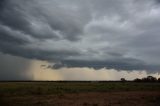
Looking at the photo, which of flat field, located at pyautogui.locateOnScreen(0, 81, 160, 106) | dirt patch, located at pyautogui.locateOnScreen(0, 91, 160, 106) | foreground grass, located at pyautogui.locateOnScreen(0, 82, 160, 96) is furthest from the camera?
foreground grass, located at pyautogui.locateOnScreen(0, 82, 160, 96)

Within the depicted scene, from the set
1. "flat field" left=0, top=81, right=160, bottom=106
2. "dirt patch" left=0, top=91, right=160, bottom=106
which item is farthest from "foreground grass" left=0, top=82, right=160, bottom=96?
"dirt patch" left=0, top=91, right=160, bottom=106

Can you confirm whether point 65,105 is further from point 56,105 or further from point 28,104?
point 28,104

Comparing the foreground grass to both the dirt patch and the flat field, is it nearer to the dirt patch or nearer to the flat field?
the flat field

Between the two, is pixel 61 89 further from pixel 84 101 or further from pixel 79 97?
pixel 84 101

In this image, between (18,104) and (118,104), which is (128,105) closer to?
(118,104)

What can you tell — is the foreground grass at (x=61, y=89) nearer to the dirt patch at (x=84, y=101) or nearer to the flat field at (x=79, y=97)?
the flat field at (x=79, y=97)

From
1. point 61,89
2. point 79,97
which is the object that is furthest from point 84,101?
point 61,89

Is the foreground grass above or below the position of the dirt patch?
above

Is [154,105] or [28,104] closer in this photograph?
[154,105]

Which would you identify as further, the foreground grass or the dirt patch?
the foreground grass

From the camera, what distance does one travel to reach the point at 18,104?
3869 cm

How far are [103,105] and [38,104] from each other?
9.17 meters

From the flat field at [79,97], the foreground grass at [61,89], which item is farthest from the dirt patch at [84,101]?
the foreground grass at [61,89]

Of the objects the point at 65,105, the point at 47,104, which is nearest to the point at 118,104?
the point at 65,105
